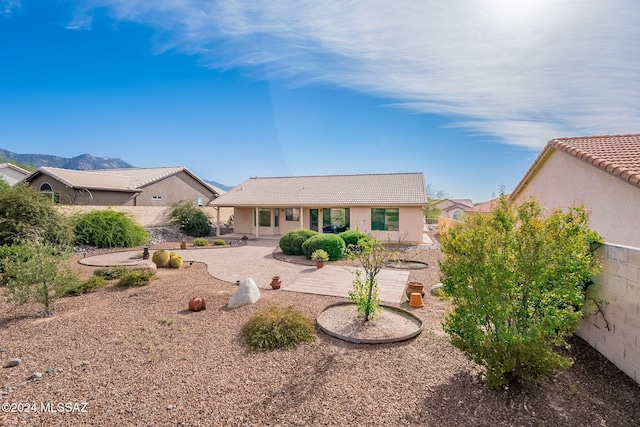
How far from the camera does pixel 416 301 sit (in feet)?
20.5

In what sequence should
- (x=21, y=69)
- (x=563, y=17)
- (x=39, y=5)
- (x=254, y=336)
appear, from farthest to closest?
(x=21, y=69), (x=39, y=5), (x=563, y=17), (x=254, y=336)

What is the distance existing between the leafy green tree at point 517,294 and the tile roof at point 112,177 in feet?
86.1

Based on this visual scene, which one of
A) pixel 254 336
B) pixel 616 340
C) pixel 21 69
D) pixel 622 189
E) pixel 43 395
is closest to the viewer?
pixel 43 395

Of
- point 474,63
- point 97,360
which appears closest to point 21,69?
point 97,360

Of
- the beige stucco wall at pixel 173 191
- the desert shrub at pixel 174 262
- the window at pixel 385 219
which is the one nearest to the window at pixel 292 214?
the window at pixel 385 219

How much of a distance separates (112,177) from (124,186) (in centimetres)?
233

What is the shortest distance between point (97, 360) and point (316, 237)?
29.4ft

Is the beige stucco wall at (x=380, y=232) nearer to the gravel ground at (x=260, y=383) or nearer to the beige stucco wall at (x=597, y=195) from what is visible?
the beige stucco wall at (x=597, y=195)

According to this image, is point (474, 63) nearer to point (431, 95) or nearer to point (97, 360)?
point (431, 95)

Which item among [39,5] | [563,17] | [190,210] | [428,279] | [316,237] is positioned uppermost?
[39,5]

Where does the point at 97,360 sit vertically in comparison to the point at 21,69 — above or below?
below

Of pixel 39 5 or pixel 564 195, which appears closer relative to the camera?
pixel 564 195

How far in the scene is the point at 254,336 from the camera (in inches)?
173

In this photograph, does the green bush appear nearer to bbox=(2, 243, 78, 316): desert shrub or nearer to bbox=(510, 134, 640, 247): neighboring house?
bbox=(510, 134, 640, 247): neighboring house
